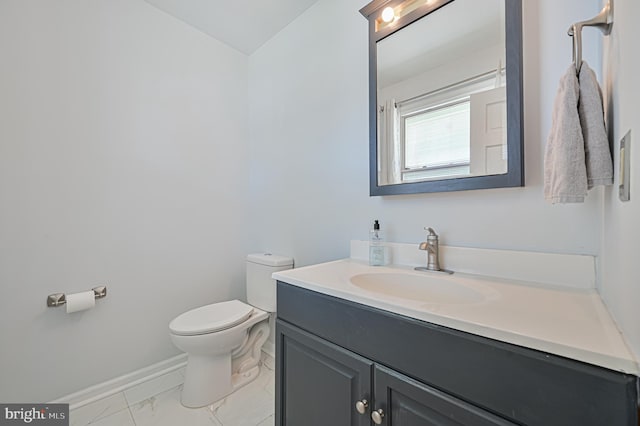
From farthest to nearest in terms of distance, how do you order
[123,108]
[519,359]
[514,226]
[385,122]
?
[123,108] → [385,122] → [514,226] → [519,359]

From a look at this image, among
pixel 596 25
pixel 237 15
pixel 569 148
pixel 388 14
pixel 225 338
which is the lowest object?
pixel 225 338

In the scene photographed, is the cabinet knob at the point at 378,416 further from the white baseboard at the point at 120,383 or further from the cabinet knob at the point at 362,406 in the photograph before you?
the white baseboard at the point at 120,383

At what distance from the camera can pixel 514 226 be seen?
95 centimetres

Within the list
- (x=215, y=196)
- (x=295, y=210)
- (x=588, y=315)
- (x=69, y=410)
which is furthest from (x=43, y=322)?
(x=588, y=315)

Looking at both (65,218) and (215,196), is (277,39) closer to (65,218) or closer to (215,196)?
(215,196)

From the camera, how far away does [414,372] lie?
2.20 ft

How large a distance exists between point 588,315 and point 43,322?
7.08 ft

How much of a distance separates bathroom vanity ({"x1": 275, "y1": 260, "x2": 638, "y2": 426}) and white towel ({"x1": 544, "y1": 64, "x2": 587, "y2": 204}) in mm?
297

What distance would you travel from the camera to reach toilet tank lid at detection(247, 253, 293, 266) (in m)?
1.73

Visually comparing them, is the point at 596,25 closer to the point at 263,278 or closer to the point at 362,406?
the point at 362,406

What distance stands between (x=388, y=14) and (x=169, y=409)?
2314 millimetres

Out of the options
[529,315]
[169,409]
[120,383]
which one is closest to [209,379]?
[169,409]

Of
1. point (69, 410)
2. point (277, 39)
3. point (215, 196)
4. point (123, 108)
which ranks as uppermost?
point (277, 39)

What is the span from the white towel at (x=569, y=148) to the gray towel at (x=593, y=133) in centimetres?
1
